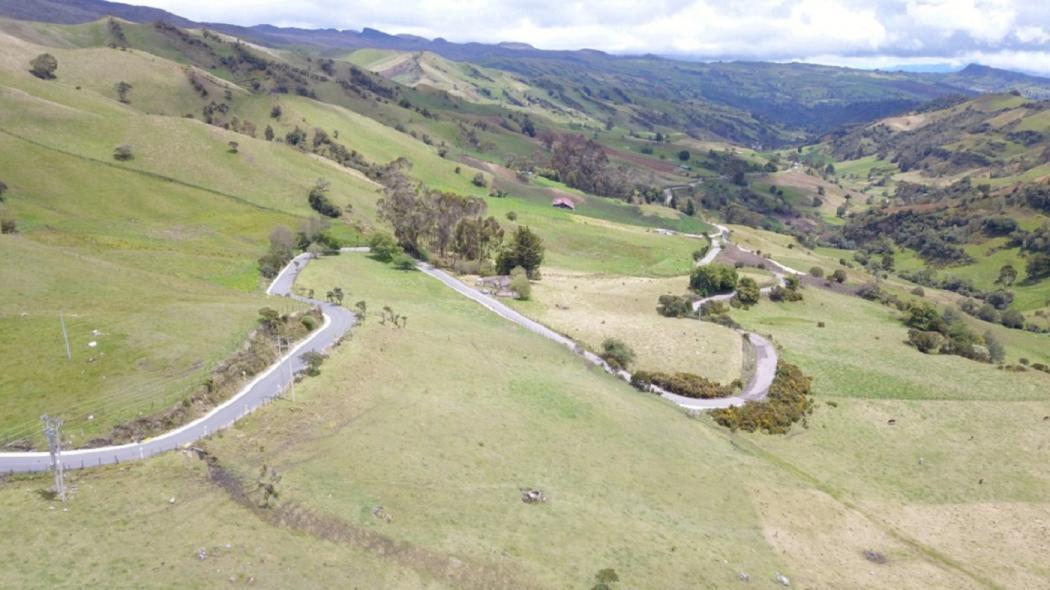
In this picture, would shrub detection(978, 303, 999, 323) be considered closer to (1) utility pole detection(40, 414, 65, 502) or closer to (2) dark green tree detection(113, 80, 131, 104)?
(1) utility pole detection(40, 414, 65, 502)

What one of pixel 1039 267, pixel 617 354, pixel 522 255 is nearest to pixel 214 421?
pixel 617 354

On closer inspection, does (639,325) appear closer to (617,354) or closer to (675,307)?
(675,307)

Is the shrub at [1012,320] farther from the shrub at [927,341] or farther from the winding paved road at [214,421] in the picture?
the winding paved road at [214,421]

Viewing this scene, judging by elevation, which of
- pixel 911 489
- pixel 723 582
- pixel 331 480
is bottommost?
pixel 911 489

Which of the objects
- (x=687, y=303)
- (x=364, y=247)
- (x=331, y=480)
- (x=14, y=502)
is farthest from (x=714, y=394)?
(x=364, y=247)

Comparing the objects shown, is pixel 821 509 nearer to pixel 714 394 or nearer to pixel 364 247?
pixel 714 394

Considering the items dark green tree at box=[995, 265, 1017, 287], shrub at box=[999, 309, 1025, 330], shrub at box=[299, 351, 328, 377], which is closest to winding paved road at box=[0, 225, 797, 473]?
shrub at box=[299, 351, 328, 377]

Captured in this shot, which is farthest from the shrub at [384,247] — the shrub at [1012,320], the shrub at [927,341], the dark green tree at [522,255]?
→ the shrub at [1012,320]
